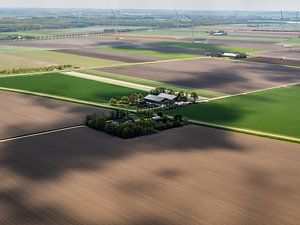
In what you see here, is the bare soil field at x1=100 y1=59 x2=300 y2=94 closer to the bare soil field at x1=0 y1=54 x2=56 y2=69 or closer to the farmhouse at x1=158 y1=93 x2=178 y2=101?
the farmhouse at x1=158 y1=93 x2=178 y2=101

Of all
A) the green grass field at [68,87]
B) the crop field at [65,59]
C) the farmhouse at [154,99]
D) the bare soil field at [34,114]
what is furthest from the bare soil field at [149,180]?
the crop field at [65,59]

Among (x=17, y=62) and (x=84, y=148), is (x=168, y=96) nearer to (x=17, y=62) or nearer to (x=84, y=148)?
(x=84, y=148)

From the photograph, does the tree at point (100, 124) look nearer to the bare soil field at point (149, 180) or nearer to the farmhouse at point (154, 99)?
the bare soil field at point (149, 180)

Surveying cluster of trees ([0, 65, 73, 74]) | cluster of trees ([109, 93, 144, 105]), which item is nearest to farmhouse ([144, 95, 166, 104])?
cluster of trees ([109, 93, 144, 105])

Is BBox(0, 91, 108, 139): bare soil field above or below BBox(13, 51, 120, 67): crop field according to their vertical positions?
below

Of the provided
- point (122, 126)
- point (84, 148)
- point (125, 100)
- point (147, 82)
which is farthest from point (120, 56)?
point (84, 148)

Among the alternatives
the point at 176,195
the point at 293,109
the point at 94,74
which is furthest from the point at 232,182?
the point at 94,74

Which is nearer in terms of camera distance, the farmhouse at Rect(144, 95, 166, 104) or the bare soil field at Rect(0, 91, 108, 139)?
the bare soil field at Rect(0, 91, 108, 139)
